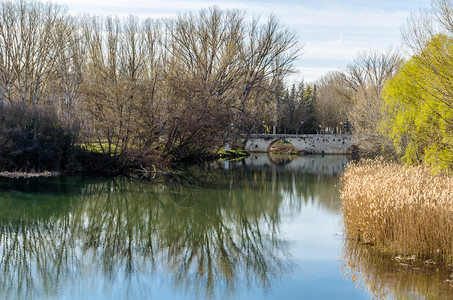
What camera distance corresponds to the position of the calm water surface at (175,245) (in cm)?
959

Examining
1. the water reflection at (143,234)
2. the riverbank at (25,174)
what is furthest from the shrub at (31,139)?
the water reflection at (143,234)

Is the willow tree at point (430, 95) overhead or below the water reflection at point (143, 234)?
overhead

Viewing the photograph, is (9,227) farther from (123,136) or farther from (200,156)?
(200,156)

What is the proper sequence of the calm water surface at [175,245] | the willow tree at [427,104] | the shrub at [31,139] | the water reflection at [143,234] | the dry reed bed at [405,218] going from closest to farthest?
the calm water surface at [175,245]
the dry reed bed at [405,218]
the water reflection at [143,234]
the willow tree at [427,104]
the shrub at [31,139]

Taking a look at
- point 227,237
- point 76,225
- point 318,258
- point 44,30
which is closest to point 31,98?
point 44,30

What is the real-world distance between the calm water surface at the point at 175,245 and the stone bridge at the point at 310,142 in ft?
112

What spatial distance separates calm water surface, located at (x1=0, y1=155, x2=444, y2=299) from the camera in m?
9.59

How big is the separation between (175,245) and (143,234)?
5.45ft

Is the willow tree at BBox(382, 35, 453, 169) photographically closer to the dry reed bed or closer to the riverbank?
the dry reed bed

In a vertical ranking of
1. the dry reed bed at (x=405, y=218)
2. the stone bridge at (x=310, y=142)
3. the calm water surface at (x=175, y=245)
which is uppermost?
the stone bridge at (x=310, y=142)

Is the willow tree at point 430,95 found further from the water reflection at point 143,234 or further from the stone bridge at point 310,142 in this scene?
the stone bridge at point 310,142

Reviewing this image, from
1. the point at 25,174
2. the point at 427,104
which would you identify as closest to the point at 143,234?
the point at 427,104

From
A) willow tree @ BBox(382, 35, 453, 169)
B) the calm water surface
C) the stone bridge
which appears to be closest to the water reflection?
the calm water surface

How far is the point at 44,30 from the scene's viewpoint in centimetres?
3472
